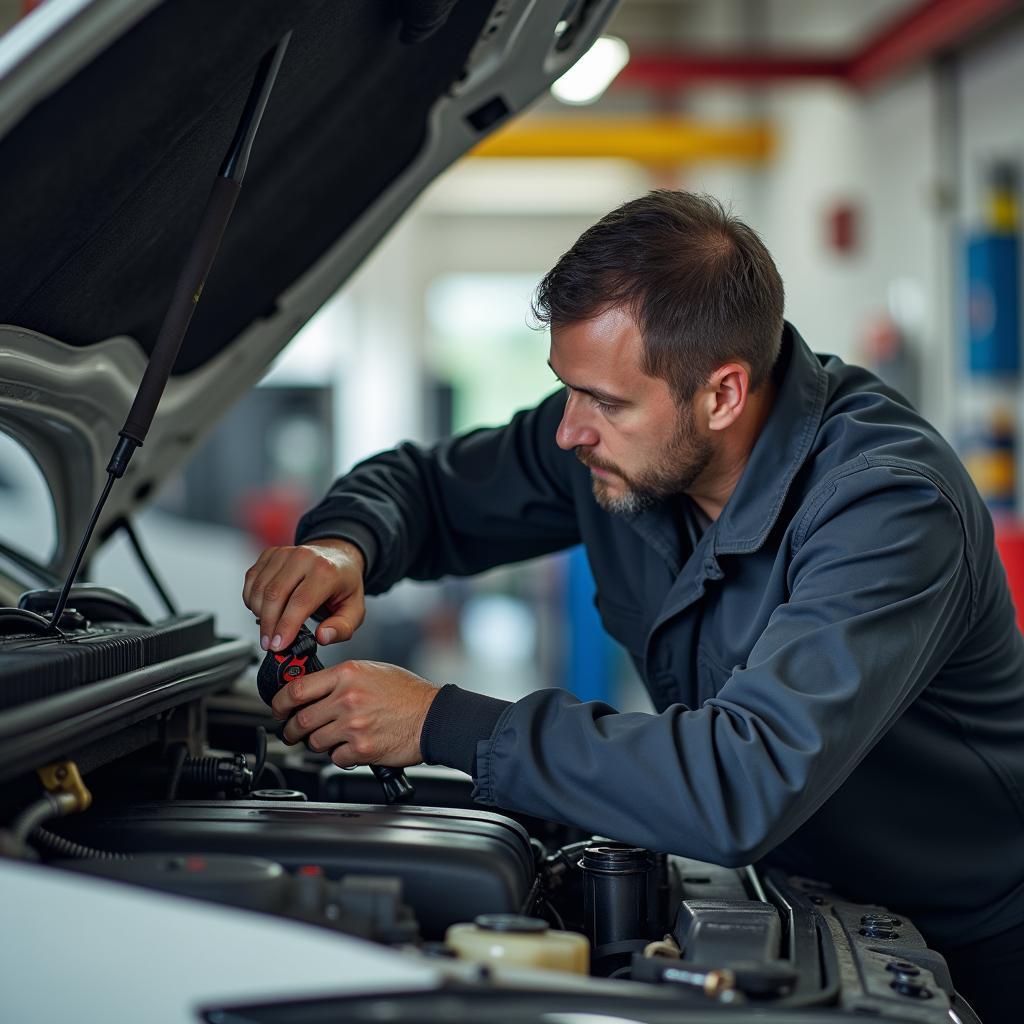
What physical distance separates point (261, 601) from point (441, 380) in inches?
492

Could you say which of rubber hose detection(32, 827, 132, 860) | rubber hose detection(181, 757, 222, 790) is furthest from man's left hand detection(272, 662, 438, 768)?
rubber hose detection(32, 827, 132, 860)

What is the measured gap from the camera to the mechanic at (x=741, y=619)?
1286 millimetres

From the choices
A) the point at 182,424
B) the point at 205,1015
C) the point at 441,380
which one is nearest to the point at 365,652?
the point at 441,380

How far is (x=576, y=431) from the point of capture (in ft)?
5.56

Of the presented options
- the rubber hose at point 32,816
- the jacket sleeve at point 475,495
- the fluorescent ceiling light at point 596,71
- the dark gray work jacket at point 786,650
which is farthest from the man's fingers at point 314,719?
the fluorescent ceiling light at point 596,71

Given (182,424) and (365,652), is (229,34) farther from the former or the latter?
(365,652)

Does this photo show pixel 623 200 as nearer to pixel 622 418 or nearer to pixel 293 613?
pixel 622 418

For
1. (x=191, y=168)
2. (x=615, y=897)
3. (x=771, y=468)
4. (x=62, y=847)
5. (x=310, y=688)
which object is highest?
(x=191, y=168)

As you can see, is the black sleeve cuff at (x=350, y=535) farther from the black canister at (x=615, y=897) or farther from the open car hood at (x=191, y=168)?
the black canister at (x=615, y=897)

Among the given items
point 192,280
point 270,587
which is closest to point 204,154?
point 192,280

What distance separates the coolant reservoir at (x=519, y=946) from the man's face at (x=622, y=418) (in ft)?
2.36

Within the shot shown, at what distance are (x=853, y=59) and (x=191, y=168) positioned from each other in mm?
5923

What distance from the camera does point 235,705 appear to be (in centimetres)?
197

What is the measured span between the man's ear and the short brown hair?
0.06ft
